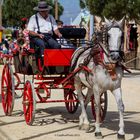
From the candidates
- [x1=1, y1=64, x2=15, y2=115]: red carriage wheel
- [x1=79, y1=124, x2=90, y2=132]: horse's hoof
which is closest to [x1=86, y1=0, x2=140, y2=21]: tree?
[x1=1, y1=64, x2=15, y2=115]: red carriage wheel

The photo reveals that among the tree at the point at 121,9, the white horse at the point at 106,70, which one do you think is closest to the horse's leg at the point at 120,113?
the white horse at the point at 106,70

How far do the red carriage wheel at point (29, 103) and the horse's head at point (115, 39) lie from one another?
2421mm

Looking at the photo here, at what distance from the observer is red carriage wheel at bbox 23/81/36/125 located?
1015 cm

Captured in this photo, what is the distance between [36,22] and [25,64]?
1.03 metres

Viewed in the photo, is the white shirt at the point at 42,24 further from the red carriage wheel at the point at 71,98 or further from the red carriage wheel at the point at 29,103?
the red carriage wheel at the point at 71,98

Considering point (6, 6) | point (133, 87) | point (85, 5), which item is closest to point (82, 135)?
point (133, 87)

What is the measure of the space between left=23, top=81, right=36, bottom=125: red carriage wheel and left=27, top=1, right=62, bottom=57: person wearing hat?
76 centimetres

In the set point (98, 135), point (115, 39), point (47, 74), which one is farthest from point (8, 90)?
point (115, 39)

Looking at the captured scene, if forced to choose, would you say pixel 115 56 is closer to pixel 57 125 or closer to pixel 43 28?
pixel 57 125

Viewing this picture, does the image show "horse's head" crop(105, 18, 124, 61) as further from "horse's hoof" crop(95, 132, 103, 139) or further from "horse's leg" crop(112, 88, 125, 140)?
"horse's hoof" crop(95, 132, 103, 139)

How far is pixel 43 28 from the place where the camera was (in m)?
11.0

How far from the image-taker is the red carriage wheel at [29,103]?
33.3 feet

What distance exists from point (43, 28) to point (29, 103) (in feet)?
5.62

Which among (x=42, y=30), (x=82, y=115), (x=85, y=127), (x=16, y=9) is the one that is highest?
(x=16, y=9)
